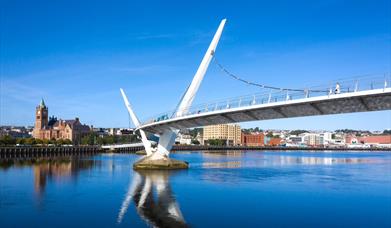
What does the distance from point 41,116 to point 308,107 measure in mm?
140766

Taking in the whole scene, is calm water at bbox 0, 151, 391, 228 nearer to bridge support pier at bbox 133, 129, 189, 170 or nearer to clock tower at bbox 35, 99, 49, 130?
bridge support pier at bbox 133, 129, 189, 170

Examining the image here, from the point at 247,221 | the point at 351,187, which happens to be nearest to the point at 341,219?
the point at 247,221

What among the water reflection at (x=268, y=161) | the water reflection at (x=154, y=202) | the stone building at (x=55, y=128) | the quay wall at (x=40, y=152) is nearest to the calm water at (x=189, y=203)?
the water reflection at (x=154, y=202)

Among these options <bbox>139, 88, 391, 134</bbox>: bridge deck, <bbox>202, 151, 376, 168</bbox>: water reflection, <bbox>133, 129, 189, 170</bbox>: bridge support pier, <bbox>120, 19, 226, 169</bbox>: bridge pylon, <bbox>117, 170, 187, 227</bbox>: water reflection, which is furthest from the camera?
<bbox>202, 151, 376, 168</bbox>: water reflection

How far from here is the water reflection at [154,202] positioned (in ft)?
67.9

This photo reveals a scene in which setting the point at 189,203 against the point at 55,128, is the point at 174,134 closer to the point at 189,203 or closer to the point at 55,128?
the point at 189,203

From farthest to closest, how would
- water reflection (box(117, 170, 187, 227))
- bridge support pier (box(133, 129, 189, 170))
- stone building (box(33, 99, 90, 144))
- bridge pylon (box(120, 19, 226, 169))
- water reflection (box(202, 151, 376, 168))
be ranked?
stone building (box(33, 99, 90, 144)), water reflection (box(202, 151, 376, 168)), bridge support pier (box(133, 129, 189, 170)), bridge pylon (box(120, 19, 226, 169)), water reflection (box(117, 170, 187, 227))

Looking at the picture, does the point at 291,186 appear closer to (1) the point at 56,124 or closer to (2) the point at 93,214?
(2) the point at 93,214

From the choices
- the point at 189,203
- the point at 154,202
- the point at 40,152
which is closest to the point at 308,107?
the point at 189,203

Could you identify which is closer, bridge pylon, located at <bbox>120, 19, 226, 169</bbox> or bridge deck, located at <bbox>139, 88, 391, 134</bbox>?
bridge deck, located at <bbox>139, 88, 391, 134</bbox>

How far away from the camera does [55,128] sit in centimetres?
15025

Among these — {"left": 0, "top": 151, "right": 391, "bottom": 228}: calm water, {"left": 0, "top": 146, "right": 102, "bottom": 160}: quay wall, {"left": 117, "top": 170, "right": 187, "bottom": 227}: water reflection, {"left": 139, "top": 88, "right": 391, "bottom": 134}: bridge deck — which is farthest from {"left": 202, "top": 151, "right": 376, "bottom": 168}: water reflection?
{"left": 0, "top": 146, "right": 102, "bottom": 160}: quay wall

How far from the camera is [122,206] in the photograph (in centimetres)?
2439

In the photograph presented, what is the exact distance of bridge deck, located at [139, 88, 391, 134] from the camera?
68.5ft
